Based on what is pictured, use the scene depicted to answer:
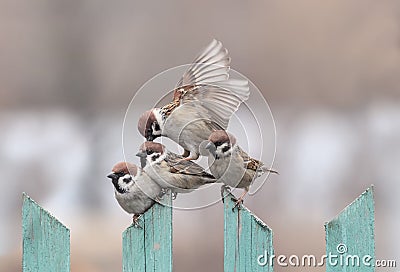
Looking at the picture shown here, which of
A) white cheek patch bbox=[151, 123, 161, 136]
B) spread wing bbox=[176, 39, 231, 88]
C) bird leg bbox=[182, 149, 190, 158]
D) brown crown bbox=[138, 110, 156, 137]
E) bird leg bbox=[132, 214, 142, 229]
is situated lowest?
bird leg bbox=[132, 214, 142, 229]

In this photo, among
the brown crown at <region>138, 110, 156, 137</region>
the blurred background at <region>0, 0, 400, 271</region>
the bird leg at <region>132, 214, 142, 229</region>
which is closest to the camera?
the brown crown at <region>138, 110, 156, 137</region>

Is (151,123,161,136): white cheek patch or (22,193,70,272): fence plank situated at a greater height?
(151,123,161,136): white cheek patch

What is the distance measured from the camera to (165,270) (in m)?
1.32

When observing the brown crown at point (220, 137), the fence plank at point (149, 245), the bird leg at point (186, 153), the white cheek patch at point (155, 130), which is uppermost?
the white cheek patch at point (155, 130)

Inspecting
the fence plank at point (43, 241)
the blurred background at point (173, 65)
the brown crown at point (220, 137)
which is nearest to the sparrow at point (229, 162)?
the brown crown at point (220, 137)

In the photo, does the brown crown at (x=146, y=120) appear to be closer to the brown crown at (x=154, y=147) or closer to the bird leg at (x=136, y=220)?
the brown crown at (x=154, y=147)

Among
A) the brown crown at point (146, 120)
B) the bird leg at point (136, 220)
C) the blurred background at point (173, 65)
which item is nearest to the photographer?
the brown crown at point (146, 120)

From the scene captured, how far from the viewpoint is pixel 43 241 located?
1.33 meters

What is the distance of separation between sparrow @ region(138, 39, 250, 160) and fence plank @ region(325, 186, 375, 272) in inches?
9.9

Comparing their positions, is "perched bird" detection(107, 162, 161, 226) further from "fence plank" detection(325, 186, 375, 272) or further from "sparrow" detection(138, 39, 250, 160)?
"fence plank" detection(325, 186, 375, 272)

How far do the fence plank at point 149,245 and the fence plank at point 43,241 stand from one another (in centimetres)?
9

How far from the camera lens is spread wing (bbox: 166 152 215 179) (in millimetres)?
1185

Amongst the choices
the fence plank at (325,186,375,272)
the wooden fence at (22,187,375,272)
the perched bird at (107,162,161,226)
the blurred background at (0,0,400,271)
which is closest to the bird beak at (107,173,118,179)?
the perched bird at (107,162,161,226)

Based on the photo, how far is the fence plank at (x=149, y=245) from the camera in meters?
1.30
